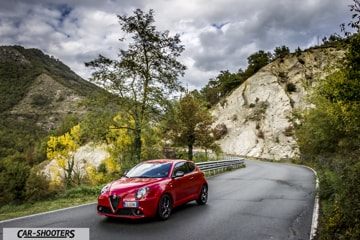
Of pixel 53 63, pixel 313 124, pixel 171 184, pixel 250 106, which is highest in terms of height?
pixel 53 63

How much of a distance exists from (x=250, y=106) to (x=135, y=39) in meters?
42.8

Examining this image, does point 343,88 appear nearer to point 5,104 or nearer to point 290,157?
point 290,157

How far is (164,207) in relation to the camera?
8.10 meters

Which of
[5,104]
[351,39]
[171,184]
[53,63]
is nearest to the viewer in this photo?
[351,39]

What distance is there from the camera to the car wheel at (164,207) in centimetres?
786

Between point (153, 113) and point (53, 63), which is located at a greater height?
point (53, 63)

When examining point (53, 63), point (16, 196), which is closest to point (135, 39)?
point (16, 196)

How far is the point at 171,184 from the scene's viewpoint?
337 inches

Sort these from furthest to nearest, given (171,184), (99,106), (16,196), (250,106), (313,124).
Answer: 1. (250,106)
2. (16,196)
3. (313,124)
4. (99,106)
5. (171,184)
